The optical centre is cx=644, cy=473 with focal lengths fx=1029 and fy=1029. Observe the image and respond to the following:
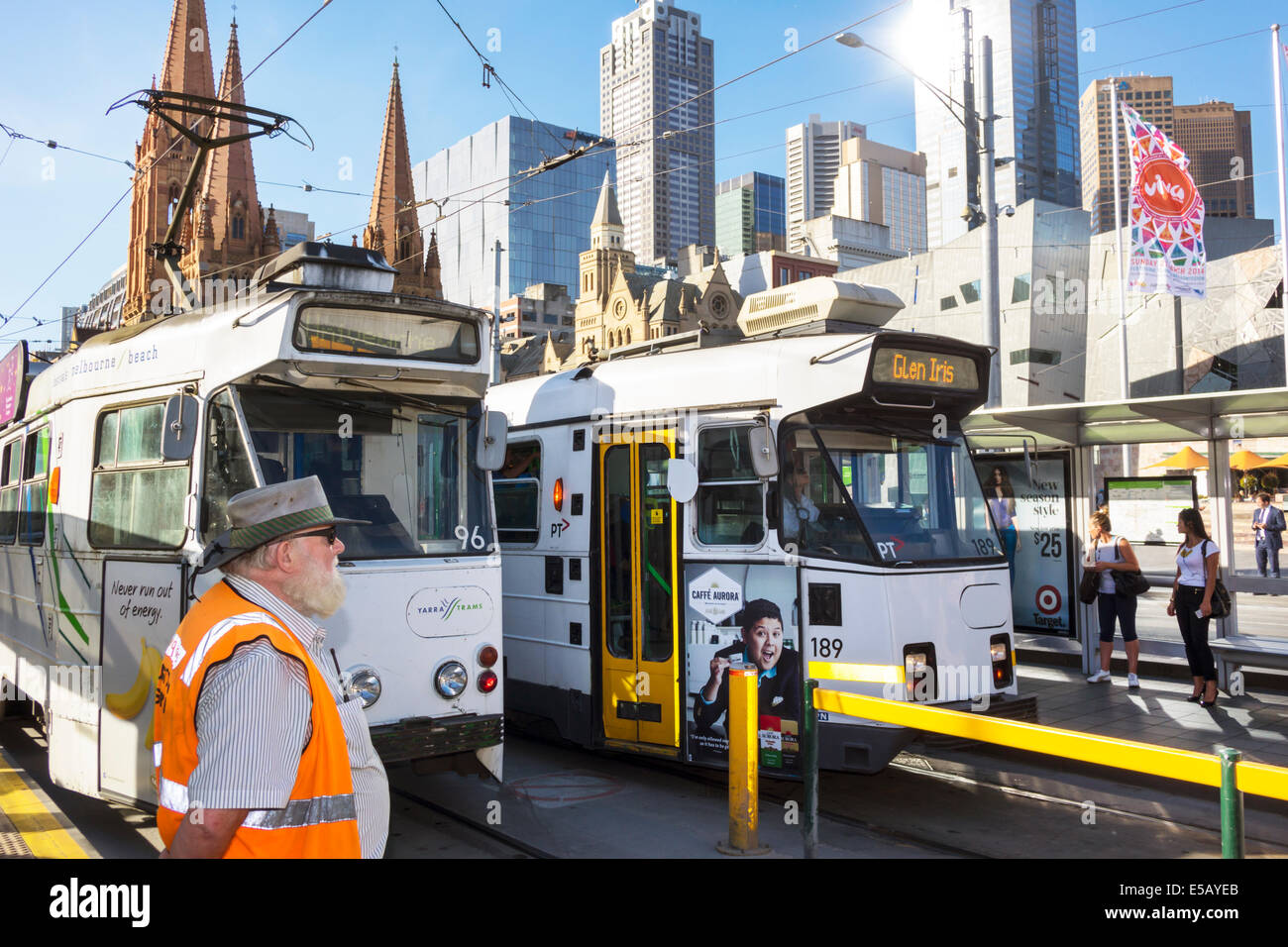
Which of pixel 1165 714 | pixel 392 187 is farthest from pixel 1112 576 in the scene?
pixel 392 187

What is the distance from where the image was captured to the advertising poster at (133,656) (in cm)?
598

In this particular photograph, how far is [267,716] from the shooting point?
8.36ft

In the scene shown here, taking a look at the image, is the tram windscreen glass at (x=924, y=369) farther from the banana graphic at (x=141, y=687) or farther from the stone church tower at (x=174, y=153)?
the stone church tower at (x=174, y=153)

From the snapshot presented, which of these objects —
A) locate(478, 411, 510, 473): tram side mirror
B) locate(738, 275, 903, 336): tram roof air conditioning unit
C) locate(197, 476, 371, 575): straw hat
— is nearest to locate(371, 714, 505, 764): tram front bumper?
locate(478, 411, 510, 473): tram side mirror

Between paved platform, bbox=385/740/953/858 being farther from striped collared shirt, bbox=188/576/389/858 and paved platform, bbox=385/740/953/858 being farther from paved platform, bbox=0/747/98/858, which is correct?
striped collared shirt, bbox=188/576/389/858

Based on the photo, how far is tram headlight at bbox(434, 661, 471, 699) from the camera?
6.26 meters

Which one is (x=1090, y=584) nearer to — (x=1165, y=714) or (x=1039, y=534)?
(x=1039, y=534)

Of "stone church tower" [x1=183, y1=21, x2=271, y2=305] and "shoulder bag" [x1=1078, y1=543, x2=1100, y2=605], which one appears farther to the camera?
"stone church tower" [x1=183, y1=21, x2=271, y2=305]

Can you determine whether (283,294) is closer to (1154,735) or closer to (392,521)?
(392,521)

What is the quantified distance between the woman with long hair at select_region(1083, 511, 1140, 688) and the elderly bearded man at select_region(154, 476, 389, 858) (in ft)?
32.5
